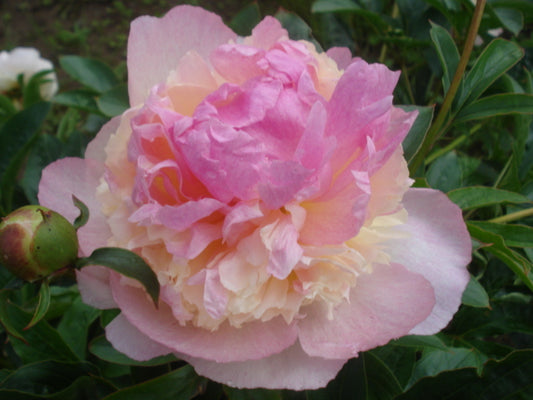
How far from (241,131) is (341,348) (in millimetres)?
180

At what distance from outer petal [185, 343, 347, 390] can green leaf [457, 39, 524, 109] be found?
367 millimetres

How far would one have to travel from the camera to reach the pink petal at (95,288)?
446mm

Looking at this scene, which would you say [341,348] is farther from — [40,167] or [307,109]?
[40,167]

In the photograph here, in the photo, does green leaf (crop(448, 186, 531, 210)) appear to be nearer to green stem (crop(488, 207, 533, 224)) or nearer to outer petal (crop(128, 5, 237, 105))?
green stem (crop(488, 207, 533, 224))

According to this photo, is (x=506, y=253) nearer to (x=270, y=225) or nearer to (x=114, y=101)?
(x=270, y=225)

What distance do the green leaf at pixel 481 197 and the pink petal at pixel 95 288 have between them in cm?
43

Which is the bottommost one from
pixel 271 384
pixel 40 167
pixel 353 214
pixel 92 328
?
pixel 92 328

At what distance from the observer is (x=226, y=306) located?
0.39 metres

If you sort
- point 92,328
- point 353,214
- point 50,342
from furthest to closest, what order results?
point 92,328 < point 50,342 < point 353,214

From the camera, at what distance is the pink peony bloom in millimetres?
387

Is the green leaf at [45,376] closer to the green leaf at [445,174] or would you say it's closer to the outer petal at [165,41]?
the outer petal at [165,41]

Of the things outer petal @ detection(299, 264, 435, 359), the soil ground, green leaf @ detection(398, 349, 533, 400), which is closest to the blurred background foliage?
green leaf @ detection(398, 349, 533, 400)

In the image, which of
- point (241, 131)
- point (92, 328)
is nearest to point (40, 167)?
point (92, 328)

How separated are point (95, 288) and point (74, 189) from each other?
110 mm
